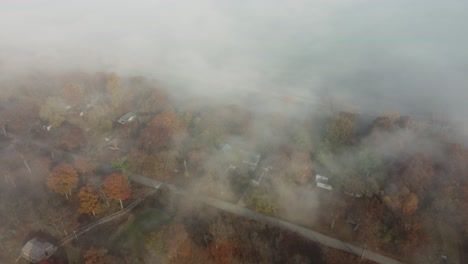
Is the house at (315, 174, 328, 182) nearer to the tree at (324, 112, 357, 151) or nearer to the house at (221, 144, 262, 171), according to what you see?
the tree at (324, 112, 357, 151)

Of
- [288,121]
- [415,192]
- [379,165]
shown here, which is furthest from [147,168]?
[415,192]

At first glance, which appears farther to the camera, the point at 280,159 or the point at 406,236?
the point at 280,159

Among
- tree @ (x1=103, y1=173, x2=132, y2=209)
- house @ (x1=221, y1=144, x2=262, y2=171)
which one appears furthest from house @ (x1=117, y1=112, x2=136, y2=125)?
house @ (x1=221, y1=144, x2=262, y2=171)

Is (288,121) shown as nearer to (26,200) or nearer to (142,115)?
(142,115)

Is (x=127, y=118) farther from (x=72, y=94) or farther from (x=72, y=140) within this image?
(x=72, y=94)

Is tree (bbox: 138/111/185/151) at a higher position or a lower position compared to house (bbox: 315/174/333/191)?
higher
